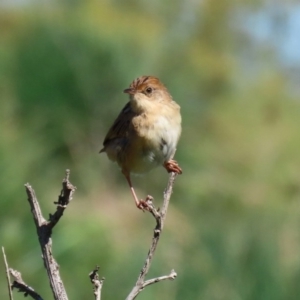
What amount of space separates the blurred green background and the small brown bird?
217 centimetres

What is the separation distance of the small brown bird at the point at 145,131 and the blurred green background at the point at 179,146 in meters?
2.17

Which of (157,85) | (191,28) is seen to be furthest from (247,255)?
(191,28)

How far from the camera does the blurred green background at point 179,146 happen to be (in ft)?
26.8

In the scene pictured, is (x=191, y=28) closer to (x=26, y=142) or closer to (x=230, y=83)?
(x=230, y=83)

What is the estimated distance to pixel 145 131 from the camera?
5.17m

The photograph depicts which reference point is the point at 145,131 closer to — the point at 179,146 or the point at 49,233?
the point at 49,233

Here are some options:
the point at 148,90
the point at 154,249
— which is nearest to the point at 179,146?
the point at 148,90

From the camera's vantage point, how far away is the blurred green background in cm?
818

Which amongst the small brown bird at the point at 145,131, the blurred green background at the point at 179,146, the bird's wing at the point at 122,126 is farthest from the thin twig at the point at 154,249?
the blurred green background at the point at 179,146

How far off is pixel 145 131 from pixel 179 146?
17534mm

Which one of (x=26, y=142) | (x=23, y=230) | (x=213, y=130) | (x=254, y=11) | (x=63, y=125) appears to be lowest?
(x=23, y=230)

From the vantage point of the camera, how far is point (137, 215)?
879 inches

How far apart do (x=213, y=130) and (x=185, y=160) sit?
6.24m

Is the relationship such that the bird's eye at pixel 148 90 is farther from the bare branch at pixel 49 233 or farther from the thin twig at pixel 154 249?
the bare branch at pixel 49 233
